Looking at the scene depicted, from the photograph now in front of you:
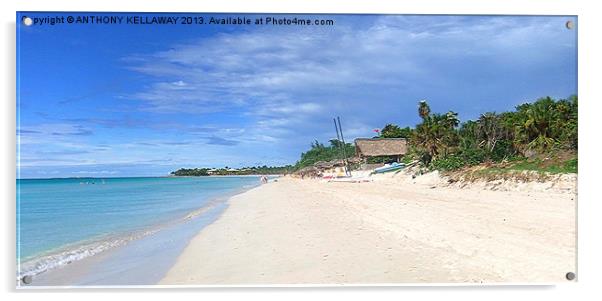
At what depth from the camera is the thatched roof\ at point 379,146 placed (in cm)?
523

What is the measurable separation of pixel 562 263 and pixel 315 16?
2.58 meters

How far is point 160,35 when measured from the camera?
3309 millimetres

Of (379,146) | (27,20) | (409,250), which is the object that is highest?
(27,20)

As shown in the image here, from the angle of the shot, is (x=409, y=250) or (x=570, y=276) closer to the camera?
(x=570, y=276)

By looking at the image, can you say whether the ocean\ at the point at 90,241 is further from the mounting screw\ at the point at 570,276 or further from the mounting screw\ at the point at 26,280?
the mounting screw\ at the point at 570,276

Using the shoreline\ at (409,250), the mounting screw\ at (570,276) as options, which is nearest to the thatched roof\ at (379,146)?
the shoreline\ at (409,250)

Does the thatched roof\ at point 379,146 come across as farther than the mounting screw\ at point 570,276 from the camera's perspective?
Yes

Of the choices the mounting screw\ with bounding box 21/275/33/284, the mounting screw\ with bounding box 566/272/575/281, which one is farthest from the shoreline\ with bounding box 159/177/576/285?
the mounting screw\ with bounding box 21/275/33/284

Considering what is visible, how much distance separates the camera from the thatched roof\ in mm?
5234

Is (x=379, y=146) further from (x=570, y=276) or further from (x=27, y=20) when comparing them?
(x=27, y=20)

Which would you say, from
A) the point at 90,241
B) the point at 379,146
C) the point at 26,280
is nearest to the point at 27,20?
the point at 26,280

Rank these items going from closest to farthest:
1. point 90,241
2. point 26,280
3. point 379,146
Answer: point 26,280
point 90,241
point 379,146

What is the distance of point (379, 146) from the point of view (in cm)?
693

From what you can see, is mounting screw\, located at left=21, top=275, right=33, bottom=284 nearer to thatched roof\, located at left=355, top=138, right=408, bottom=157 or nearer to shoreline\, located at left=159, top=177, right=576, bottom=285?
shoreline\, located at left=159, top=177, right=576, bottom=285
